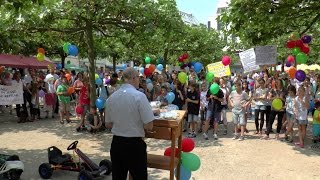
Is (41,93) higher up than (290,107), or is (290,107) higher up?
(41,93)

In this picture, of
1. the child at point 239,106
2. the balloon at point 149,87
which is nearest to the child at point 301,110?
the child at point 239,106

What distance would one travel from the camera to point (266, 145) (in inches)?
391

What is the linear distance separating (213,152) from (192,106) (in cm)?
221

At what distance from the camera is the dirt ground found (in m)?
7.27

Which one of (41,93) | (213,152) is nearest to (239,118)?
(213,152)

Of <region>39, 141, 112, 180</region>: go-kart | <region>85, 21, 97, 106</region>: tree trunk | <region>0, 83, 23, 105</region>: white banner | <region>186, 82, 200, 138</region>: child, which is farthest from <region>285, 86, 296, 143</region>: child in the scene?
<region>0, 83, 23, 105</region>: white banner

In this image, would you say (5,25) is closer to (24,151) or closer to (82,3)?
(82,3)

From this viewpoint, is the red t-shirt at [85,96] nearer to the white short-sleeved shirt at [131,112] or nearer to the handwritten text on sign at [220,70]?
the handwritten text on sign at [220,70]

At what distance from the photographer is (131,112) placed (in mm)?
4496

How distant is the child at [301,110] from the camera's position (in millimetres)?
9672

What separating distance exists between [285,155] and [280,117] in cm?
218

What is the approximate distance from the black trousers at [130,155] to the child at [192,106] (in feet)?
21.5

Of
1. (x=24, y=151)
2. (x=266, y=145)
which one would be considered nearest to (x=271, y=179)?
(x=266, y=145)

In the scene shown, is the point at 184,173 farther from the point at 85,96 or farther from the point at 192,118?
the point at 85,96
